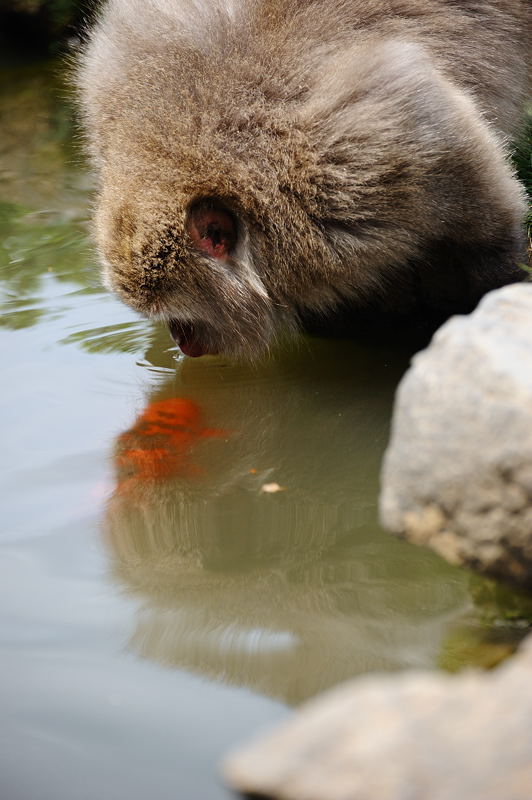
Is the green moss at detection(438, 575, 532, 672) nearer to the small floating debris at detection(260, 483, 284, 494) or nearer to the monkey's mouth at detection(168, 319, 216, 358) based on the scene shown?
the small floating debris at detection(260, 483, 284, 494)

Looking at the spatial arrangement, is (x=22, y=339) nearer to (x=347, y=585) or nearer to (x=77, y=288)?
(x=77, y=288)

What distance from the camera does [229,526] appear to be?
9.78 feet

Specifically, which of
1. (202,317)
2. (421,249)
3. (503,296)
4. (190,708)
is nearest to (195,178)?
(202,317)

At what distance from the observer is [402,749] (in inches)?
57.6

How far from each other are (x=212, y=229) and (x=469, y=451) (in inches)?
77.0

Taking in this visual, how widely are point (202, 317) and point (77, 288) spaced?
1.32 meters

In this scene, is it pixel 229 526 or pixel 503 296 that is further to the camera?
pixel 229 526

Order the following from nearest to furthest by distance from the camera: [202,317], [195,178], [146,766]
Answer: [146,766]
[195,178]
[202,317]

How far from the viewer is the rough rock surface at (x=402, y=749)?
4.73ft

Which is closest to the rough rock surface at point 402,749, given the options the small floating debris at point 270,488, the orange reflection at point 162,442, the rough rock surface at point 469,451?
the rough rock surface at point 469,451

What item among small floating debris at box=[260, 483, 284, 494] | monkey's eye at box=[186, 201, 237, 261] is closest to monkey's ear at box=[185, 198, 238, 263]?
monkey's eye at box=[186, 201, 237, 261]

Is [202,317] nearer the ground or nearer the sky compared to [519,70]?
nearer the ground

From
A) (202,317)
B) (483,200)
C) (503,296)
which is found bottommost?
(202,317)

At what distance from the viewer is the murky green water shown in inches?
85.0
